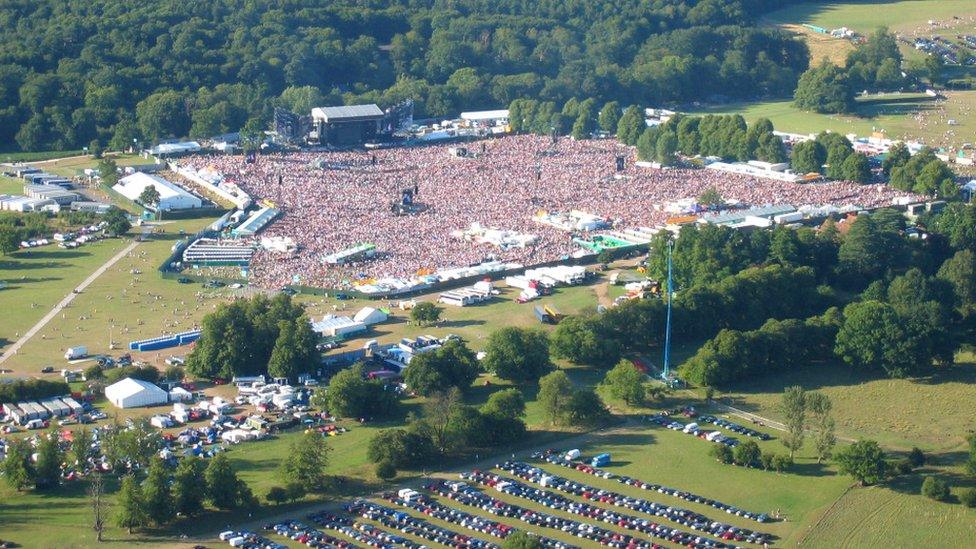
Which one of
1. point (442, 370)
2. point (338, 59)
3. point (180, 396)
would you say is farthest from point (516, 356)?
point (338, 59)

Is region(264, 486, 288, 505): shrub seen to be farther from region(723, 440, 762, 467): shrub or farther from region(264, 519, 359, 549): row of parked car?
region(723, 440, 762, 467): shrub

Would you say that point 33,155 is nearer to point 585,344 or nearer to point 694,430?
point 585,344

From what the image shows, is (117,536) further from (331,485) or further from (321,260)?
(321,260)

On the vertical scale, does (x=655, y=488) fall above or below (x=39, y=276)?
below

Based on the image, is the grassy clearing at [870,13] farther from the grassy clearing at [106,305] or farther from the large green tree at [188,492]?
the large green tree at [188,492]

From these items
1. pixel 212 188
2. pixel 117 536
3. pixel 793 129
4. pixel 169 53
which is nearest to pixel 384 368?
pixel 117 536

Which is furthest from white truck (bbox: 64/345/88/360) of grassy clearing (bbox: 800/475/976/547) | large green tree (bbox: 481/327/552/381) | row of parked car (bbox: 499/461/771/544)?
grassy clearing (bbox: 800/475/976/547)
